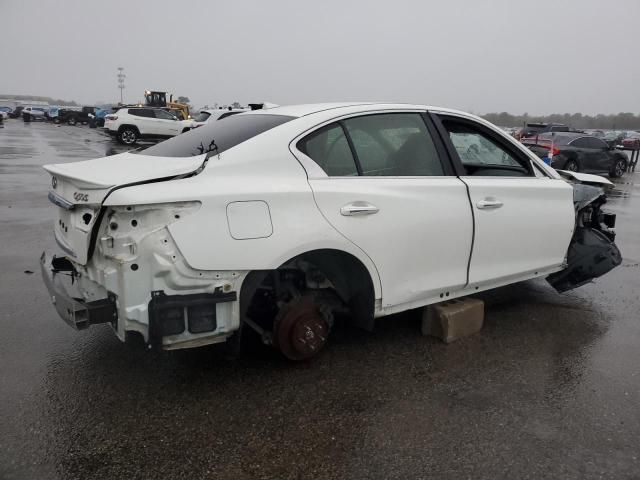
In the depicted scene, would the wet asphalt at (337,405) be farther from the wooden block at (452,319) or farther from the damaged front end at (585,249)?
the damaged front end at (585,249)

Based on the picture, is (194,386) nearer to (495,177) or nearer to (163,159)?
(163,159)

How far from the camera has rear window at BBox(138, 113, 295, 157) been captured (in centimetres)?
329

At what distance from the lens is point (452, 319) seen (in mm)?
3857

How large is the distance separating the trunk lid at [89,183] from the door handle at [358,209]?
2.80ft

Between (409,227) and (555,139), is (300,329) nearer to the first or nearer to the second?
(409,227)

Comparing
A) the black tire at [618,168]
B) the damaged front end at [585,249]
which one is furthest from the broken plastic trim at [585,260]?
the black tire at [618,168]

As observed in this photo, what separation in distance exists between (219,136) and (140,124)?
23141 mm

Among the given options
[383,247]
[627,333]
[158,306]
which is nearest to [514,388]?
[383,247]

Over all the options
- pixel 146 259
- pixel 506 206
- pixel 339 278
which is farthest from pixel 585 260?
pixel 146 259

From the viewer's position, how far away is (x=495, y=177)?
400 centimetres

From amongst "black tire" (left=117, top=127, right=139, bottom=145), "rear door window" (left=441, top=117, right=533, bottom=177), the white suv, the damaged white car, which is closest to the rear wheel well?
the damaged white car

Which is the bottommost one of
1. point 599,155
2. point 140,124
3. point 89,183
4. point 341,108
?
point 599,155

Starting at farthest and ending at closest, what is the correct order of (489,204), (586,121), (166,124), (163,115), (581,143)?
(586,121), (163,115), (166,124), (581,143), (489,204)

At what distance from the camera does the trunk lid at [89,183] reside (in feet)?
9.13
